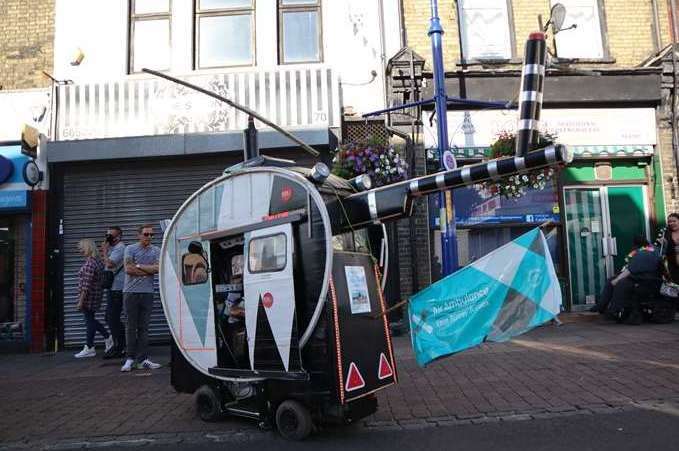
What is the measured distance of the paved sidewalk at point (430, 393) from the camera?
15.6 feet

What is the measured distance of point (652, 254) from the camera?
9008 mm

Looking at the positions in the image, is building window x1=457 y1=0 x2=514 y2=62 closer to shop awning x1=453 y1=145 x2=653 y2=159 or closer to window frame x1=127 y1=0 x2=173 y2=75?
shop awning x1=453 y1=145 x2=653 y2=159

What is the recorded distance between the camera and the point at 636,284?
907 cm

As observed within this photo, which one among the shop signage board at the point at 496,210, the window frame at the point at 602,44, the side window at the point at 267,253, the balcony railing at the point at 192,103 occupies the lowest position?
the side window at the point at 267,253

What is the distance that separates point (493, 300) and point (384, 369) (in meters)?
1.06

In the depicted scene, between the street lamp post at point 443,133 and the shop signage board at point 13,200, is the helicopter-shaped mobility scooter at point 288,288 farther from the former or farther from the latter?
the shop signage board at point 13,200

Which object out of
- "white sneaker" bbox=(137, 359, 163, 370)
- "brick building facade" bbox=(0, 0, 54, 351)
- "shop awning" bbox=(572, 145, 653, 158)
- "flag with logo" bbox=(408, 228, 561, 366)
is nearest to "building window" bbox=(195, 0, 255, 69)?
"brick building facade" bbox=(0, 0, 54, 351)

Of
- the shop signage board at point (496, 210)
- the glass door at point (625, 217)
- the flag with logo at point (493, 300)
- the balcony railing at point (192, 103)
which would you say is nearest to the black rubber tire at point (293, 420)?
the flag with logo at point (493, 300)

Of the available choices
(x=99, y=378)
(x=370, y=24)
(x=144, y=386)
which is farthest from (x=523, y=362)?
(x=370, y=24)

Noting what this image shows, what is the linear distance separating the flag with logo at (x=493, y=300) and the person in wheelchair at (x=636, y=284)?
5703 millimetres

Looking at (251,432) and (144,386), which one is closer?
(251,432)

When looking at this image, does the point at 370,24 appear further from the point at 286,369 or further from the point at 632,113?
the point at 286,369

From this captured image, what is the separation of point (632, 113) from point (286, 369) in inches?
355

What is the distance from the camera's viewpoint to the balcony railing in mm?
9805
